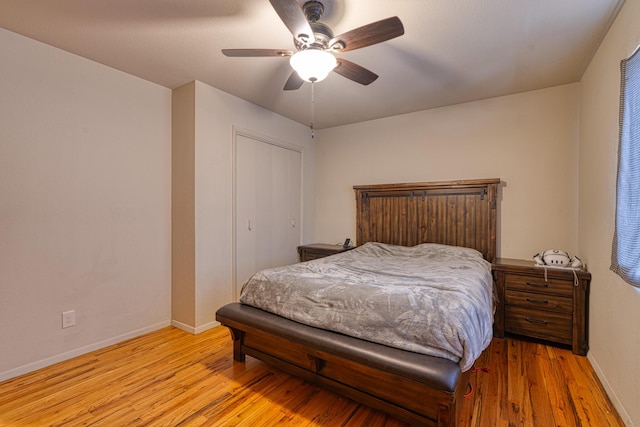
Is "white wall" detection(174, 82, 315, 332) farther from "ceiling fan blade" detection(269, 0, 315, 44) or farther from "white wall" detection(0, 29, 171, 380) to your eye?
"ceiling fan blade" detection(269, 0, 315, 44)

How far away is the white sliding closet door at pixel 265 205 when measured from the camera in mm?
3465

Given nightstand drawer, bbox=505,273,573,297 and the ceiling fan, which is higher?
the ceiling fan

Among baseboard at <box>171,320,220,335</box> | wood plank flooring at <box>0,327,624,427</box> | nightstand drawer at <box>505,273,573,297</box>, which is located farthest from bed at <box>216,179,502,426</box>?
baseboard at <box>171,320,220,335</box>

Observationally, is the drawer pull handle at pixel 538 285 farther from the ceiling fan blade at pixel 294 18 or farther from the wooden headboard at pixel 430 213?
the ceiling fan blade at pixel 294 18

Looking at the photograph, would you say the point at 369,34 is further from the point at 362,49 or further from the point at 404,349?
the point at 404,349

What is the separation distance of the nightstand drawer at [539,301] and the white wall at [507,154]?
583mm

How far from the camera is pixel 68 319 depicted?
96.6 inches

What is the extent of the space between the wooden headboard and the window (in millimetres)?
1503

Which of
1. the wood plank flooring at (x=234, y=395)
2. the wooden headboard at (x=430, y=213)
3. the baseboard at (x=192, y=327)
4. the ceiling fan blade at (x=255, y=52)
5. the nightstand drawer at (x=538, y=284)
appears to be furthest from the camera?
the wooden headboard at (x=430, y=213)

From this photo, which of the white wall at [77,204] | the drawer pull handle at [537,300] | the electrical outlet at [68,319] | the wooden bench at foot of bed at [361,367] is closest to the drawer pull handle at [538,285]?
the drawer pull handle at [537,300]

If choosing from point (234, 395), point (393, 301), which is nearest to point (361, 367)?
point (393, 301)

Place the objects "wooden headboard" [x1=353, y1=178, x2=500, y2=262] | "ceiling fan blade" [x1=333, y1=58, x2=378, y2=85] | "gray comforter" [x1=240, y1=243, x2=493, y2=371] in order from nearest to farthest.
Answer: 1. "gray comforter" [x1=240, y1=243, x2=493, y2=371]
2. "ceiling fan blade" [x1=333, y1=58, x2=378, y2=85]
3. "wooden headboard" [x1=353, y1=178, x2=500, y2=262]

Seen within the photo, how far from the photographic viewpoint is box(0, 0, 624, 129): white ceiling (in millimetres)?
1882

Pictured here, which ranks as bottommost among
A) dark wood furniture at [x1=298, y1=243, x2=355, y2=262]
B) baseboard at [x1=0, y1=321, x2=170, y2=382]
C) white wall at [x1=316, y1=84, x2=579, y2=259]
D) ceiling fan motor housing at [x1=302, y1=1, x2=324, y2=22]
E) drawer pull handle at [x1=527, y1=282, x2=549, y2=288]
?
baseboard at [x1=0, y1=321, x2=170, y2=382]
